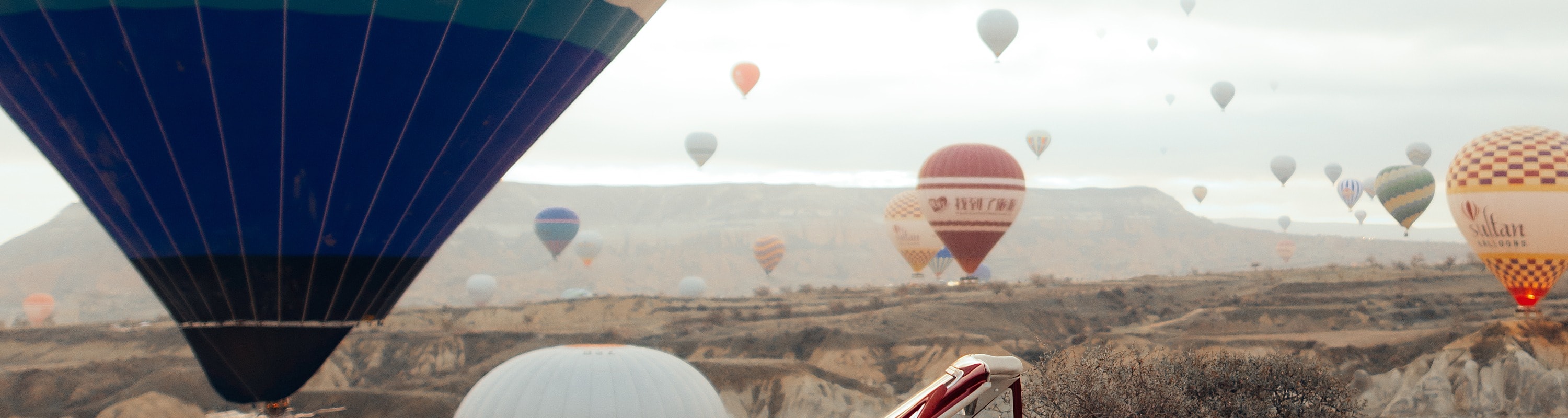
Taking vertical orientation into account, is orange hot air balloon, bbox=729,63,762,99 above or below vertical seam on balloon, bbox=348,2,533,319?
above

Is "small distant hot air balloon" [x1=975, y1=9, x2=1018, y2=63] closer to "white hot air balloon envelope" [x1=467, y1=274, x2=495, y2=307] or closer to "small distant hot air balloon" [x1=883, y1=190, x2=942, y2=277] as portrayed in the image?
"small distant hot air balloon" [x1=883, y1=190, x2=942, y2=277]

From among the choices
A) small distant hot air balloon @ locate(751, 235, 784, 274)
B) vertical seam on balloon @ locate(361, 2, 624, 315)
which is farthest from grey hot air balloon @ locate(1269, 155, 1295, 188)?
vertical seam on balloon @ locate(361, 2, 624, 315)

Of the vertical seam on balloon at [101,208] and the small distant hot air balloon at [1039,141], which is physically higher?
the small distant hot air balloon at [1039,141]

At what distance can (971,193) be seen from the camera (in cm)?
5328

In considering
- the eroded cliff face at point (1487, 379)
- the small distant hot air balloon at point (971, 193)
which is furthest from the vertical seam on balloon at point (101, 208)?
the small distant hot air balloon at point (971, 193)

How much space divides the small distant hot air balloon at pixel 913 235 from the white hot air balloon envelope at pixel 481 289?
44262mm

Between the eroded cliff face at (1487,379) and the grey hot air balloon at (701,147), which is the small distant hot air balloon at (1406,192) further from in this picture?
the grey hot air balloon at (701,147)

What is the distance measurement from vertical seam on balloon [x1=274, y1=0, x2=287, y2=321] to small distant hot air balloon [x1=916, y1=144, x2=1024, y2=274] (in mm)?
41773

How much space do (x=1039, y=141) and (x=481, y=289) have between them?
170ft

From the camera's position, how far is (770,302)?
197 ft

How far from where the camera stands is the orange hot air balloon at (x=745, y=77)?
239 ft

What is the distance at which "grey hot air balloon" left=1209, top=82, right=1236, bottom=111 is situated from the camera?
87062 mm

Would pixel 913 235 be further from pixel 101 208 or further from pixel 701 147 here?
pixel 101 208

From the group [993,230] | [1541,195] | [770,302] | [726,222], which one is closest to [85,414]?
[770,302]
